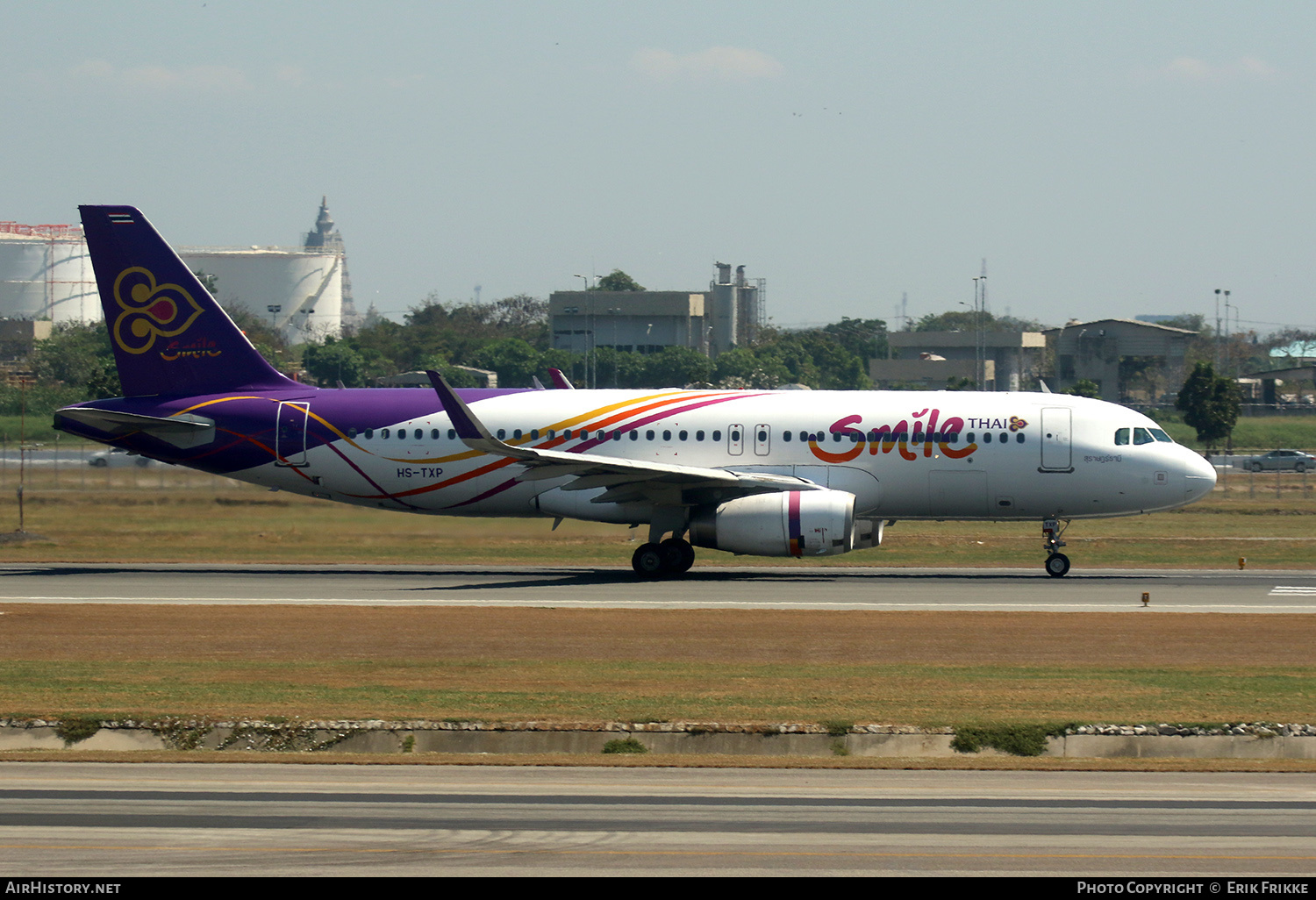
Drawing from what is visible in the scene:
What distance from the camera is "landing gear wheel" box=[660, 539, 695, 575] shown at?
3244 cm

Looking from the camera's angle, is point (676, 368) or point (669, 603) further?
point (676, 368)

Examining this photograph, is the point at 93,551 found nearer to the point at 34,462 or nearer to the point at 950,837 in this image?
the point at 34,462

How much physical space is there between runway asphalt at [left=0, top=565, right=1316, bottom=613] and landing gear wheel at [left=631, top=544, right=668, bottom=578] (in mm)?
323

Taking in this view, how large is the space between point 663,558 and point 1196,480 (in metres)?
12.3

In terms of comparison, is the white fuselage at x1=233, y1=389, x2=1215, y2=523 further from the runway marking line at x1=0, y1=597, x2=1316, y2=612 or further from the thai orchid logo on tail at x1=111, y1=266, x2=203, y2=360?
the runway marking line at x1=0, y1=597, x2=1316, y2=612

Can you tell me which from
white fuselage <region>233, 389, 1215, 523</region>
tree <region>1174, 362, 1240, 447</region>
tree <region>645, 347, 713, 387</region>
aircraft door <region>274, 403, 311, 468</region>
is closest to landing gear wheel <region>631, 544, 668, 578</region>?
white fuselage <region>233, 389, 1215, 523</region>

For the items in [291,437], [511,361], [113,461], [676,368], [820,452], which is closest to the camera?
[820,452]

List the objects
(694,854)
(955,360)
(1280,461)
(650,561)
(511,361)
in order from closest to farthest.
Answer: (694,854) < (650,561) < (1280,461) < (511,361) < (955,360)

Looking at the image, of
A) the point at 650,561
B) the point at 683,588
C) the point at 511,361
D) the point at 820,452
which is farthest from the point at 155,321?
the point at 511,361

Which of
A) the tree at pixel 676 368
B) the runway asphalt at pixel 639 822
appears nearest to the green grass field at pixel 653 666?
the runway asphalt at pixel 639 822

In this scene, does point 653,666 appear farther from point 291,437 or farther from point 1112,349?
point 1112,349

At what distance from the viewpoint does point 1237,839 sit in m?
10.6

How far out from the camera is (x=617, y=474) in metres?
31.0

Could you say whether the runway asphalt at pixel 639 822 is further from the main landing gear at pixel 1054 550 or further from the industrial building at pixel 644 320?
the industrial building at pixel 644 320
